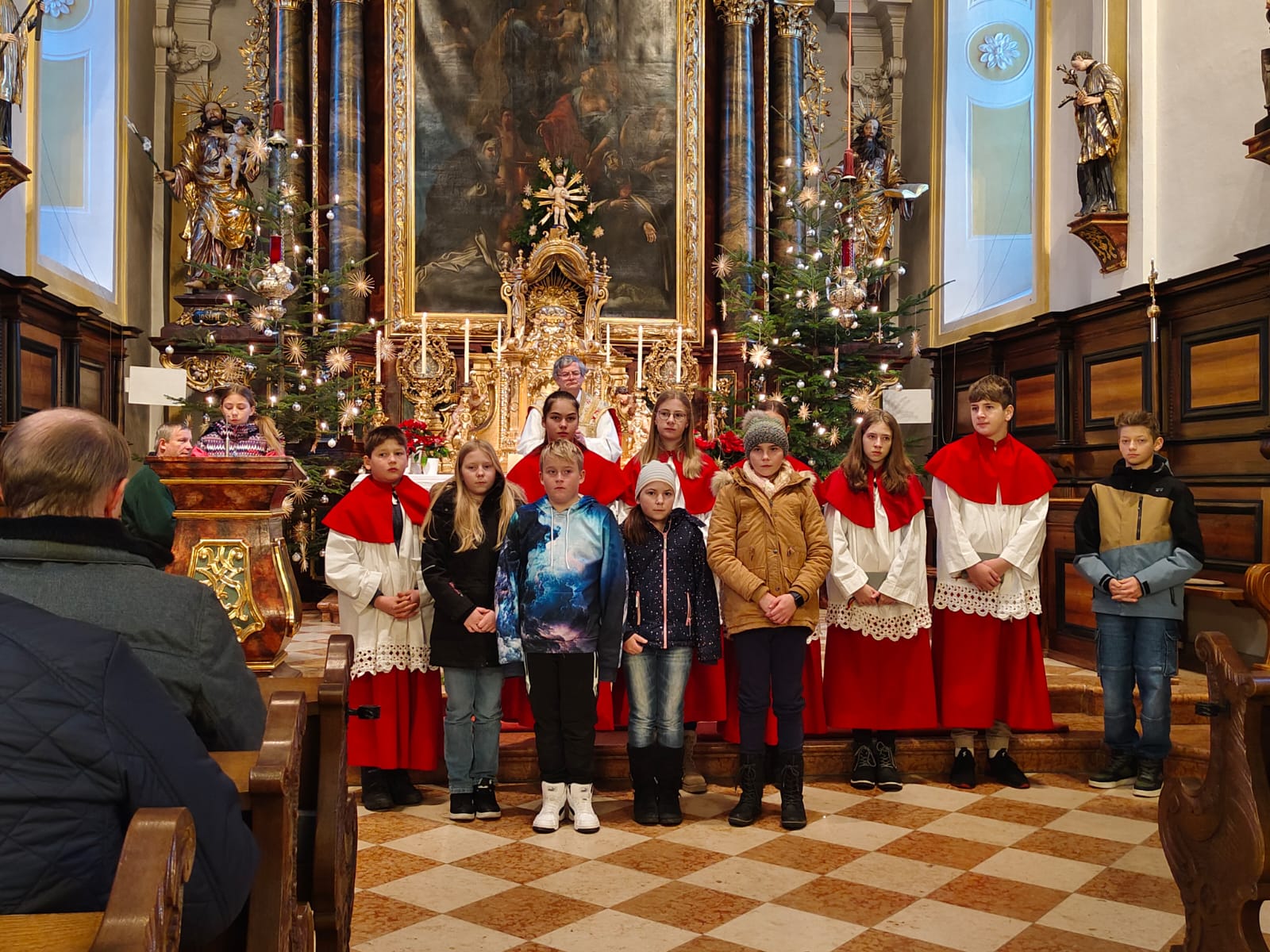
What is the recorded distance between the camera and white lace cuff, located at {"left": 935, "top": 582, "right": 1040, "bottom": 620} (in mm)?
4992

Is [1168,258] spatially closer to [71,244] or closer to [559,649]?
[559,649]

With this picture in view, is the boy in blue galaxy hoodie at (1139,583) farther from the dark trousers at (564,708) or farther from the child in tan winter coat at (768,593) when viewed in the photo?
the dark trousers at (564,708)

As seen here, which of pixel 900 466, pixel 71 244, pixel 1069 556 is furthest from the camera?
pixel 71 244

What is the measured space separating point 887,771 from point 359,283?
6.98 metres

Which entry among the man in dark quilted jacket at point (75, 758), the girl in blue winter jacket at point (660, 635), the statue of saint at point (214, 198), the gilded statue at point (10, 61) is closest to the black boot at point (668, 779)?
the girl in blue winter jacket at point (660, 635)

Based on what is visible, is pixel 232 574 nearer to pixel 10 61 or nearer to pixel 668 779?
pixel 668 779

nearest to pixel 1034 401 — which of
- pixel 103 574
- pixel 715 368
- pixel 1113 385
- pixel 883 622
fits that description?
pixel 1113 385

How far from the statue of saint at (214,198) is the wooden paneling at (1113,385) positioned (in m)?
7.19

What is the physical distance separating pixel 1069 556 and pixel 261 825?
688 cm

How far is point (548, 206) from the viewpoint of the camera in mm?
10602

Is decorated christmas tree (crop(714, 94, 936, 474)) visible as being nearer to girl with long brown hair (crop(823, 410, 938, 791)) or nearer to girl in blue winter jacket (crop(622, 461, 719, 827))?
girl with long brown hair (crop(823, 410, 938, 791))

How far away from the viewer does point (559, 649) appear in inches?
168

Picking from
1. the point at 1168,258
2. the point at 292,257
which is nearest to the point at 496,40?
the point at 292,257

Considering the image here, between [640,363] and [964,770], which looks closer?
[964,770]
